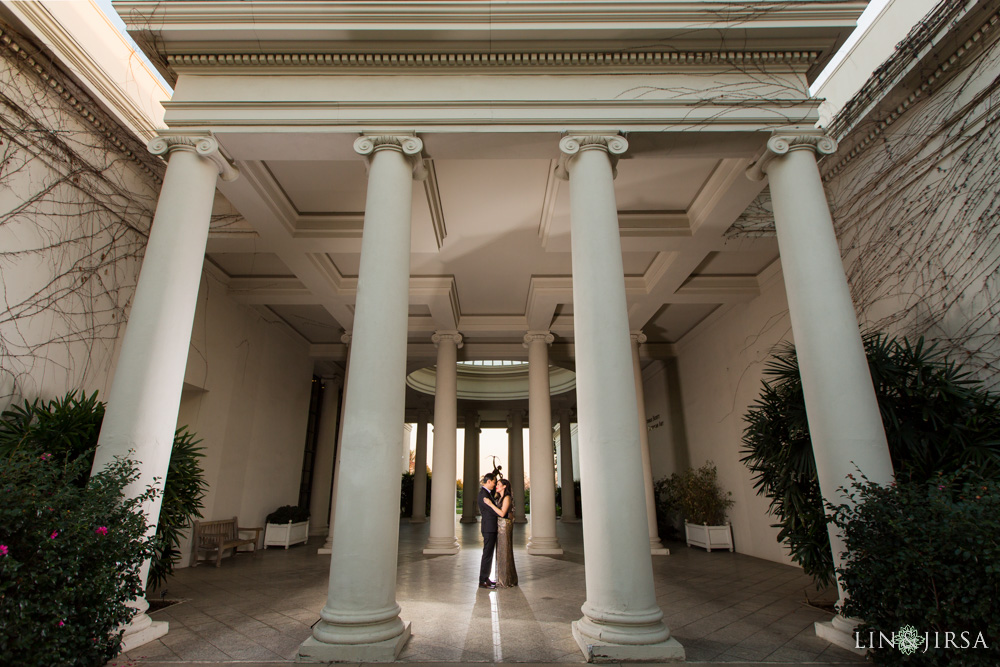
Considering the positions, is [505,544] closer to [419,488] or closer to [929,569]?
[929,569]

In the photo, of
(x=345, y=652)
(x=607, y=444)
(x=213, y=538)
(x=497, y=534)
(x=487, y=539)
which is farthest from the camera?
(x=213, y=538)

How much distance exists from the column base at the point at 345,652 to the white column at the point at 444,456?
7099 mm

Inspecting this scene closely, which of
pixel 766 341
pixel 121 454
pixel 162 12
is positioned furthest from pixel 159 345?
pixel 766 341

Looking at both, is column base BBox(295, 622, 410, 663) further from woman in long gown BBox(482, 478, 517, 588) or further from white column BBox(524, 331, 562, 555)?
white column BBox(524, 331, 562, 555)

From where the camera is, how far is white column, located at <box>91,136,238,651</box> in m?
4.62

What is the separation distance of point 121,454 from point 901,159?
9338 millimetres

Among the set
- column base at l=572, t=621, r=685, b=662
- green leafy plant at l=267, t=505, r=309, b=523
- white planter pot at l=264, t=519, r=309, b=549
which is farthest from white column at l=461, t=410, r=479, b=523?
column base at l=572, t=621, r=685, b=662

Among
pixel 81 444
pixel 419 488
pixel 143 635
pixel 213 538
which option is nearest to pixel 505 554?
pixel 143 635

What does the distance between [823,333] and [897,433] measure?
4.21 ft

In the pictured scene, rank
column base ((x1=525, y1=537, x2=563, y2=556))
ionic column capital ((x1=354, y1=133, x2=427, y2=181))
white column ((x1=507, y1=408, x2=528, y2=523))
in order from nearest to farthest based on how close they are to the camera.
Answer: ionic column capital ((x1=354, y1=133, x2=427, y2=181)), column base ((x1=525, y1=537, x2=563, y2=556)), white column ((x1=507, y1=408, x2=528, y2=523))

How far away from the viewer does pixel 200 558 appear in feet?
31.6

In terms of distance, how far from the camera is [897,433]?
16.8 ft

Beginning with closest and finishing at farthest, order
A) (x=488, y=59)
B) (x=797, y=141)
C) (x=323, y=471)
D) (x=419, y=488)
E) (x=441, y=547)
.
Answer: (x=797, y=141)
(x=488, y=59)
(x=441, y=547)
(x=323, y=471)
(x=419, y=488)

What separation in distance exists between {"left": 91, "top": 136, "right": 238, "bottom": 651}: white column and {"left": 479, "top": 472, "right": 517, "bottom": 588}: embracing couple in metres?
3.78
